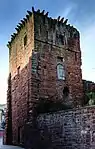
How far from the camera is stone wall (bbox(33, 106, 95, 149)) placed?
37.4 feet

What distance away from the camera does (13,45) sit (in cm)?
2172

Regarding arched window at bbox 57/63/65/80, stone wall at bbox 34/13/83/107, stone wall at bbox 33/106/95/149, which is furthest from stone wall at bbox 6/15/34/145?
stone wall at bbox 33/106/95/149

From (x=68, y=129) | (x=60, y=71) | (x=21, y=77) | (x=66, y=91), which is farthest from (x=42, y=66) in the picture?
(x=68, y=129)

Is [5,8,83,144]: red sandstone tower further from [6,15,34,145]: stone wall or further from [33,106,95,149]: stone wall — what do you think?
[33,106,95,149]: stone wall

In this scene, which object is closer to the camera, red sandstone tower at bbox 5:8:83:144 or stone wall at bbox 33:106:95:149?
stone wall at bbox 33:106:95:149

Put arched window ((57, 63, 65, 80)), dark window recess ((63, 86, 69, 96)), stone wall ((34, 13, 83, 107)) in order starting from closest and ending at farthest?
stone wall ((34, 13, 83, 107))
arched window ((57, 63, 65, 80))
dark window recess ((63, 86, 69, 96))

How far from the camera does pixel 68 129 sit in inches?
499

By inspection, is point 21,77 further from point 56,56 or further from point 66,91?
point 66,91

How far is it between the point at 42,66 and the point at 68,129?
6217 mm

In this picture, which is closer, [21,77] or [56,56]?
[56,56]

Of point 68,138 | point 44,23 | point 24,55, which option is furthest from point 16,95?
point 68,138

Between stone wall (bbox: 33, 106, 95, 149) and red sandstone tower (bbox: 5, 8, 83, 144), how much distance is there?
2.24 m

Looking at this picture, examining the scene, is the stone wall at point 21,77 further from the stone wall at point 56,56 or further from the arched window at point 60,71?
the arched window at point 60,71

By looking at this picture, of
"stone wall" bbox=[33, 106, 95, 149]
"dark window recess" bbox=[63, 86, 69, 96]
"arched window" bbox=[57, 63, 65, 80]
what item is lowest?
"stone wall" bbox=[33, 106, 95, 149]
